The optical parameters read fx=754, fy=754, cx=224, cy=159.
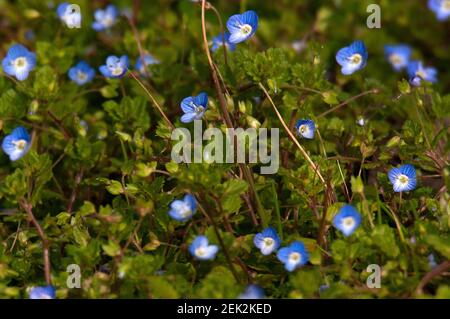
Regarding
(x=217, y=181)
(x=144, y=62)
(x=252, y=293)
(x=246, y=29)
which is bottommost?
(x=252, y=293)

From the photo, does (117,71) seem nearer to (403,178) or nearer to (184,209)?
(184,209)

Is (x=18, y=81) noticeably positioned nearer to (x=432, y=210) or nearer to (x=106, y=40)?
(x=106, y=40)

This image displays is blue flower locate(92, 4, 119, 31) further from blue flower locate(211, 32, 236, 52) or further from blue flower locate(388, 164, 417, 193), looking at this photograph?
blue flower locate(388, 164, 417, 193)

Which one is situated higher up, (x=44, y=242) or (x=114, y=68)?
(x=114, y=68)

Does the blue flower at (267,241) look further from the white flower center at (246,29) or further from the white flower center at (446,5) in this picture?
the white flower center at (446,5)

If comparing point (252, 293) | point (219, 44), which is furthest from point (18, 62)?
point (252, 293)

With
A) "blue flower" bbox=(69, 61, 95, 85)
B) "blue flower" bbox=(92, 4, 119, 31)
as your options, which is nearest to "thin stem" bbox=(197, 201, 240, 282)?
"blue flower" bbox=(69, 61, 95, 85)
